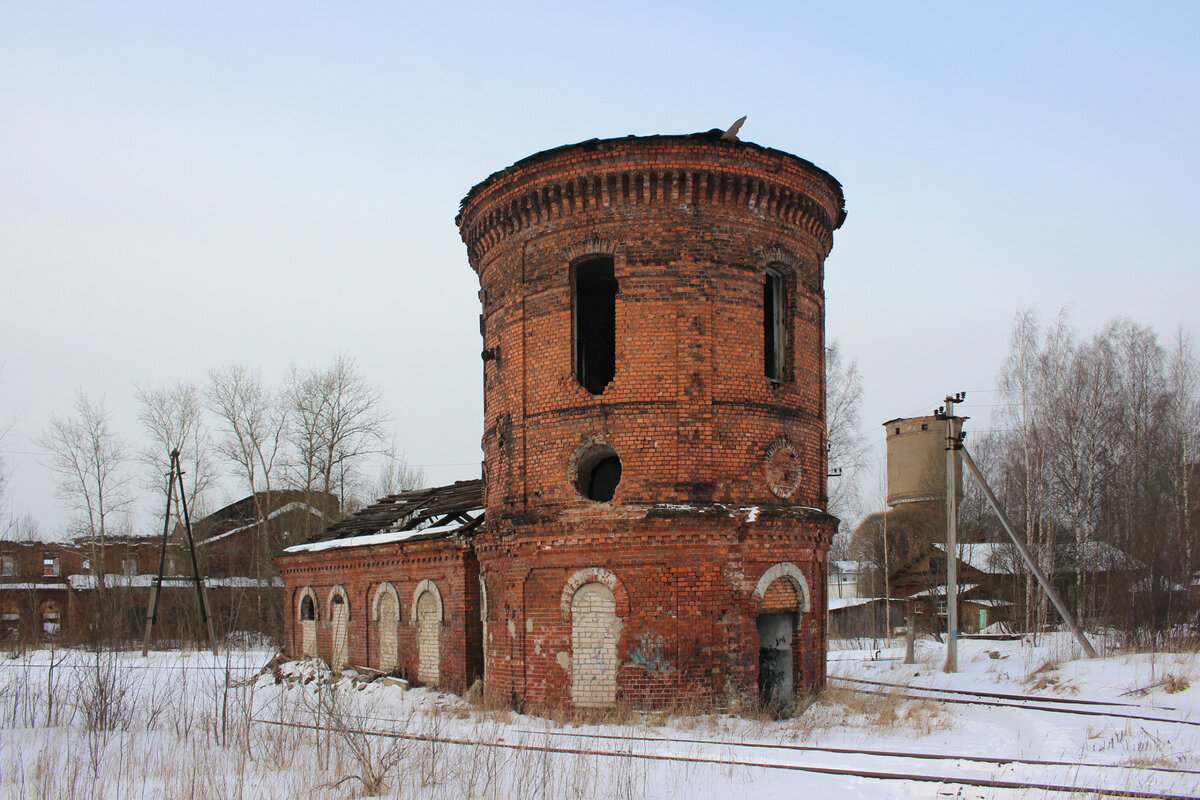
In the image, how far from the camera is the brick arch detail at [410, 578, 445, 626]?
17.1 meters

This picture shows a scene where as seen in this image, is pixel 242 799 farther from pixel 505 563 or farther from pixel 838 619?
pixel 838 619

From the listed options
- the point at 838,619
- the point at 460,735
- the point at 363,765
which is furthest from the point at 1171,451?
the point at 363,765

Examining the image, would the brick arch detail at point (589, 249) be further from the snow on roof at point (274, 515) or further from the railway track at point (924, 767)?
the snow on roof at point (274, 515)

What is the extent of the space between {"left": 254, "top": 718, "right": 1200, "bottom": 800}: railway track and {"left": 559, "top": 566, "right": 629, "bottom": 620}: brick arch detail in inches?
96.9

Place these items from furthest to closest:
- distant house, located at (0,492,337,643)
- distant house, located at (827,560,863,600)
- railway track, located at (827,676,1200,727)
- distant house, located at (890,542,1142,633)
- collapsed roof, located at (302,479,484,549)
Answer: distant house, located at (827,560,863,600) → distant house, located at (0,492,337,643) → distant house, located at (890,542,1142,633) → collapsed roof, located at (302,479,484,549) → railway track, located at (827,676,1200,727)

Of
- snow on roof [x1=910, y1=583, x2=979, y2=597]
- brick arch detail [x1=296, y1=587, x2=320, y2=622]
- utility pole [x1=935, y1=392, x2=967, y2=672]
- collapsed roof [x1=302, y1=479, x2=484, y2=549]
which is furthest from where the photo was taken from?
snow on roof [x1=910, y1=583, x2=979, y2=597]

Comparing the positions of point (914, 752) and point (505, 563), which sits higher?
point (505, 563)

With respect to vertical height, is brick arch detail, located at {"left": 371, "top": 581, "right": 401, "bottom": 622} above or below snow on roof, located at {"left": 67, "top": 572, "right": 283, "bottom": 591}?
above

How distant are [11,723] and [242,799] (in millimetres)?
5914

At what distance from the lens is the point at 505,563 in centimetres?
1422

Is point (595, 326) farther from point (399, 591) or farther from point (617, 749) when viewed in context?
point (617, 749)

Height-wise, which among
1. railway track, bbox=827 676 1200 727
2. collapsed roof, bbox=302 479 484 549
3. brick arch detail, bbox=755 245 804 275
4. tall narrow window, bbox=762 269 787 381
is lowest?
railway track, bbox=827 676 1200 727

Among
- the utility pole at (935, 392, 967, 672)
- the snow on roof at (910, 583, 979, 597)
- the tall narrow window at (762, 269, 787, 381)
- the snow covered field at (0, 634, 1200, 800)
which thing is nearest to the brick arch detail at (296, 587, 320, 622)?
the snow covered field at (0, 634, 1200, 800)

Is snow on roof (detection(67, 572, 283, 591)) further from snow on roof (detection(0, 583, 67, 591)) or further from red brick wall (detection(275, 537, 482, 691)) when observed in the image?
red brick wall (detection(275, 537, 482, 691))
